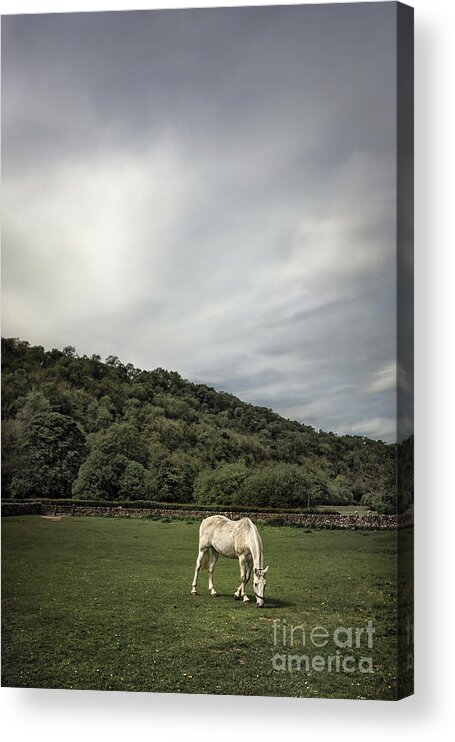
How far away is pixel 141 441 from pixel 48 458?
3.02 feet

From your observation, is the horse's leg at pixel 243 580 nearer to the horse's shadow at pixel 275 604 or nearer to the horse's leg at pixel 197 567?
the horse's shadow at pixel 275 604

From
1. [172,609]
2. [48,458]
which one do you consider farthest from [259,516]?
[48,458]

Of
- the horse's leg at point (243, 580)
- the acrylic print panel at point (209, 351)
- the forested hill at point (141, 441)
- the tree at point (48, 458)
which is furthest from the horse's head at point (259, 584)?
the tree at point (48, 458)

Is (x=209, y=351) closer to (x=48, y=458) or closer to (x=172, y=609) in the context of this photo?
(x=48, y=458)

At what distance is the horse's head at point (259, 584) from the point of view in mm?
11523

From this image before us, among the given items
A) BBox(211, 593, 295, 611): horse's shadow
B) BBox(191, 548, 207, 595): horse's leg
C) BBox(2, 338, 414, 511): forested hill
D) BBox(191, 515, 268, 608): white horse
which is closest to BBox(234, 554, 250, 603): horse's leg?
BBox(191, 515, 268, 608): white horse

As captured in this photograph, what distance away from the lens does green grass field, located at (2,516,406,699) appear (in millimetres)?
11148

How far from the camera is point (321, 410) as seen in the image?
1145cm

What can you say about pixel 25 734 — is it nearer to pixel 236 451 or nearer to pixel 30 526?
pixel 30 526

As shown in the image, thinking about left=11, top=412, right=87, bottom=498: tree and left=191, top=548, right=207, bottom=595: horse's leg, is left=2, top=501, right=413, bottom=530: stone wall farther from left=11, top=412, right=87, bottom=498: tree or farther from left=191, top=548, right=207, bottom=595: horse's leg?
left=191, top=548, right=207, bottom=595: horse's leg

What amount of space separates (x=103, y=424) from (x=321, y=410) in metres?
2.15

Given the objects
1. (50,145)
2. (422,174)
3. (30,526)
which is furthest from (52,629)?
(422,174)

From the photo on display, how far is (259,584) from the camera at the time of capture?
38.0 ft

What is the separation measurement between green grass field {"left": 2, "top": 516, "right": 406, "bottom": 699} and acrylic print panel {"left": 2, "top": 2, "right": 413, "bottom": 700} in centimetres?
2
